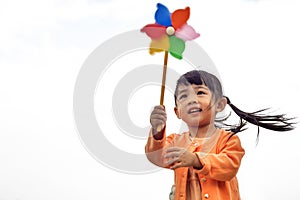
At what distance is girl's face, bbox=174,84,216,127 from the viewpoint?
3486 millimetres

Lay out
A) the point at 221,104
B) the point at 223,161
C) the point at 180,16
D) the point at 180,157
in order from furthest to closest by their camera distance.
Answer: the point at 221,104
the point at 180,16
the point at 223,161
the point at 180,157

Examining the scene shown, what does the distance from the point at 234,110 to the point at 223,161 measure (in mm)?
579

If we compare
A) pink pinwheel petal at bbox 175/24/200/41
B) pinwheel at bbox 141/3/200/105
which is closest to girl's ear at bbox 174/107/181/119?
pinwheel at bbox 141/3/200/105

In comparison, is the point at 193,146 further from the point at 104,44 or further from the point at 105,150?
the point at 104,44

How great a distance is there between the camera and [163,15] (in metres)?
3.48

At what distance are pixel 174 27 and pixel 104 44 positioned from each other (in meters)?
0.53

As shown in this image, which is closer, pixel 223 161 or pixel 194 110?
pixel 223 161

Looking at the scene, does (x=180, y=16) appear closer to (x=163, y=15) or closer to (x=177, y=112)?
(x=163, y=15)

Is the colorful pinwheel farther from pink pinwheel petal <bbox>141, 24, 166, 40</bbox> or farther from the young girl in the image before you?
the young girl

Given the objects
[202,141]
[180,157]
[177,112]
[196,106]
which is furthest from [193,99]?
[180,157]

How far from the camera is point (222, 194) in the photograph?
3326 mm

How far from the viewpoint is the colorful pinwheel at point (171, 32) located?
3.48m

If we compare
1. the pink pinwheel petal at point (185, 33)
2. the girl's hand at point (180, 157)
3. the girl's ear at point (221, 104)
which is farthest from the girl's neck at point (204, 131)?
the pink pinwheel petal at point (185, 33)

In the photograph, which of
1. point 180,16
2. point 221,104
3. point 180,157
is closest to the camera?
point 180,157
